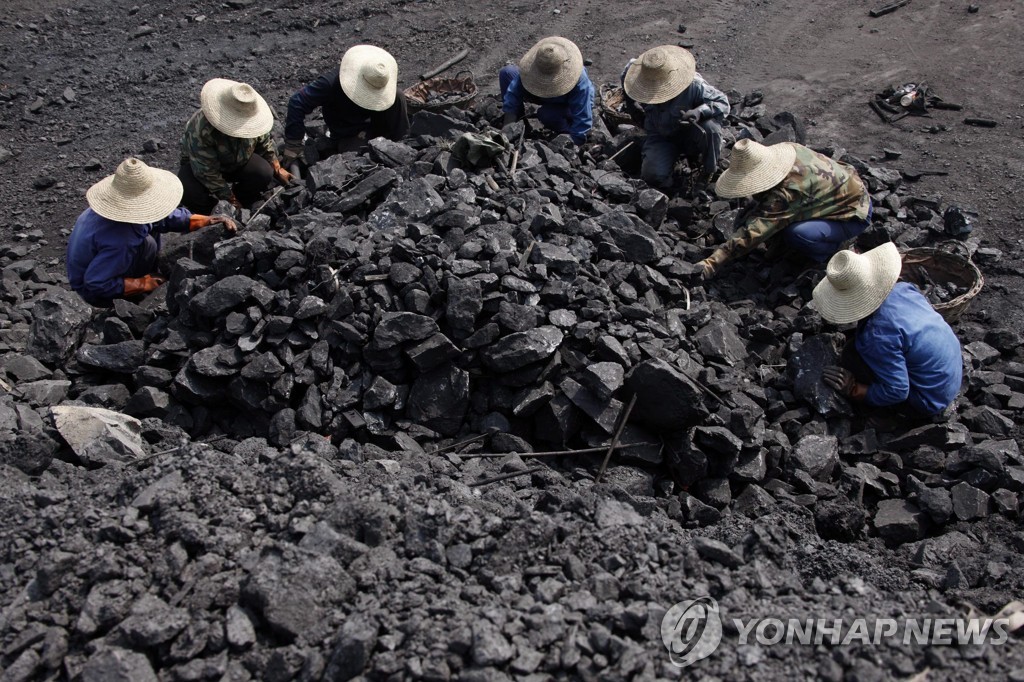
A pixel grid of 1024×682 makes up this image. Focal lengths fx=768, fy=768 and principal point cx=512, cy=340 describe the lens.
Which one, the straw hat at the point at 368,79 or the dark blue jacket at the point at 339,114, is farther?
the dark blue jacket at the point at 339,114

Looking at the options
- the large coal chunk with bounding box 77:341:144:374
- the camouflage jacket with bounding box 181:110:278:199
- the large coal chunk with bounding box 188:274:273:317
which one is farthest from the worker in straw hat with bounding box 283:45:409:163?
the large coal chunk with bounding box 77:341:144:374

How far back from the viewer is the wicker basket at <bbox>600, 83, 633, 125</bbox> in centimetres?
798

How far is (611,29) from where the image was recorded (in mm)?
10383

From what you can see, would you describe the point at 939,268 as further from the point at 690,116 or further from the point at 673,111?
the point at 673,111

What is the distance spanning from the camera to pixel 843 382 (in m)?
5.05

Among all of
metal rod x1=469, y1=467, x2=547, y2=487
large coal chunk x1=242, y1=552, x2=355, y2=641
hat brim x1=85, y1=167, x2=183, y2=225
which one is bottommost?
metal rod x1=469, y1=467, x2=547, y2=487

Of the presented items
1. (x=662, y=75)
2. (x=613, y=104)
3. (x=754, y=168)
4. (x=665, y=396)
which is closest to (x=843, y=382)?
(x=665, y=396)

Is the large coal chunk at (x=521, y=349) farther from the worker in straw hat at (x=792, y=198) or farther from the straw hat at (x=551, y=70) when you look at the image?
the straw hat at (x=551, y=70)

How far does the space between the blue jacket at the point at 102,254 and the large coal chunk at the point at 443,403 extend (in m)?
2.64

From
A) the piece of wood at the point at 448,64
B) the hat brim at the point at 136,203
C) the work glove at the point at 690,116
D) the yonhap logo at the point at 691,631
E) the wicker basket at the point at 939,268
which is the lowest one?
the wicker basket at the point at 939,268

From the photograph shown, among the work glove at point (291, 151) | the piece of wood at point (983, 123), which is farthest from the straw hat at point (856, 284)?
the work glove at point (291, 151)

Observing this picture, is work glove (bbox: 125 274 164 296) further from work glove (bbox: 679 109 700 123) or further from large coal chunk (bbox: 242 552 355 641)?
work glove (bbox: 679 109 700 123)

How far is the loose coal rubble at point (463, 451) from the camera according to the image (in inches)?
128

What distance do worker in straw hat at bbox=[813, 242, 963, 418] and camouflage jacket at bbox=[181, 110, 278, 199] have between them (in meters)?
4.91
